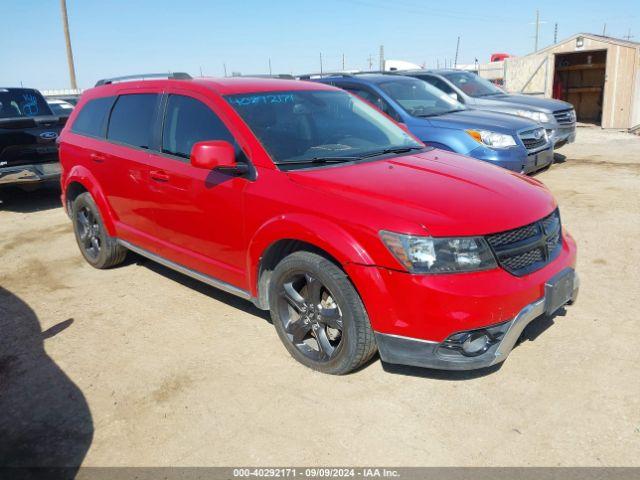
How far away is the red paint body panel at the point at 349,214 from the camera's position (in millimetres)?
2887

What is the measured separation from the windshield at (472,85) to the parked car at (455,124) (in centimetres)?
298

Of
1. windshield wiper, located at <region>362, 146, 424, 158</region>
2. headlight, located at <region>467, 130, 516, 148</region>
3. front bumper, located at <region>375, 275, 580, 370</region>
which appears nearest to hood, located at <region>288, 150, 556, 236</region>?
windshield wiper, located at <region>362, 146, 424, 158</region>

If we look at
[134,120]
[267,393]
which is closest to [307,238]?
[267,393]

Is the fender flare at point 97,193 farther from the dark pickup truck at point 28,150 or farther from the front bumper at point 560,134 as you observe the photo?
the front bumper at point 560,134

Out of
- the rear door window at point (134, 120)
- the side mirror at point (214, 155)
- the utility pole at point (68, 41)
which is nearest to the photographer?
the side mirror at point (214, 155)

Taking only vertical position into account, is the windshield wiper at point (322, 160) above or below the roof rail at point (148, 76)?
below

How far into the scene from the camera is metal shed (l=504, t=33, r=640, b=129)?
53.9ft

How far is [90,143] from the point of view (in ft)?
17.1

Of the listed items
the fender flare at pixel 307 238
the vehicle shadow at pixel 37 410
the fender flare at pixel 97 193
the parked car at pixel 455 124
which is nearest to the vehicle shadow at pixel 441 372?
the fender flare at pixel 307 238

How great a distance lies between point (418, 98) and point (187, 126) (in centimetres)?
517

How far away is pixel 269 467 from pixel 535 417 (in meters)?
1.40

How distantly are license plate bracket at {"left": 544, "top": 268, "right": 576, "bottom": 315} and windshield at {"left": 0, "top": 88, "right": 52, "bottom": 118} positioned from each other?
9.00m

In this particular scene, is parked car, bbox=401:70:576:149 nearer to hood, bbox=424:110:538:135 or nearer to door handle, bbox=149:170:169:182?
hood, bbox=424:110:538:135

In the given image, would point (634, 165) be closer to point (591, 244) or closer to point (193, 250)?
point (591, 244)
